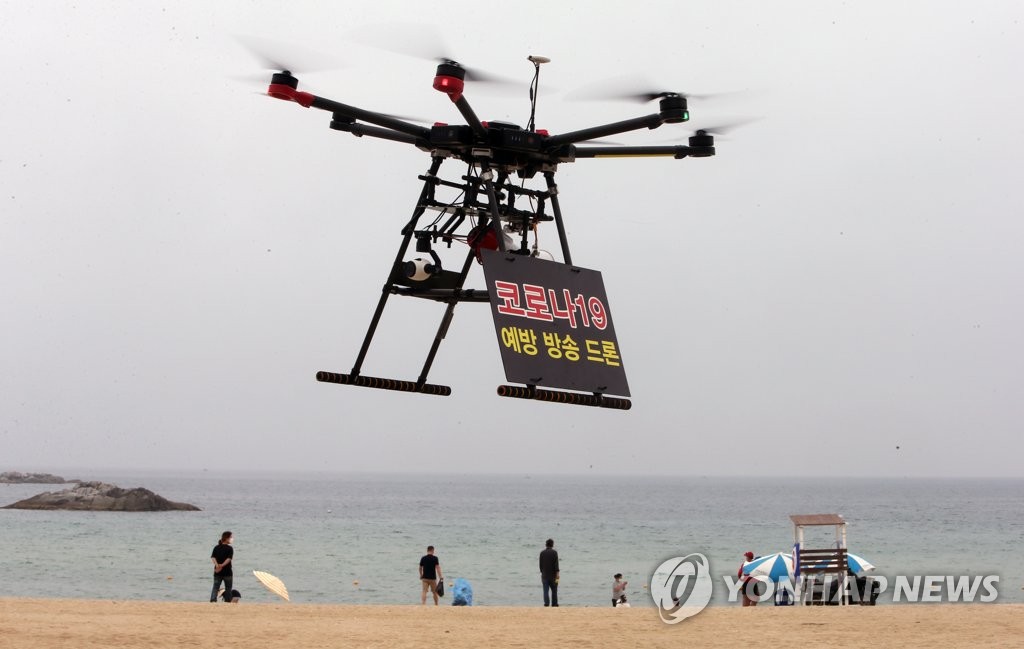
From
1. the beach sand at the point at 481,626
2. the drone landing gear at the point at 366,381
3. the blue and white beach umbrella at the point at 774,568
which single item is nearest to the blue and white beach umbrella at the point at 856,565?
the blue and white beach umbrella at the point at 774,568

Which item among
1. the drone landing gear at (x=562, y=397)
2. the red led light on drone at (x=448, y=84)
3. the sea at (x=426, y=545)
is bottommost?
the sea at (x=426, y=545)

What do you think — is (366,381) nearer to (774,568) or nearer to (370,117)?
(370,117)

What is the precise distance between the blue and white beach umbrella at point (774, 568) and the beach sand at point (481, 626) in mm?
5712

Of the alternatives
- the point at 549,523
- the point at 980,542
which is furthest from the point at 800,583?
the point at 549,523

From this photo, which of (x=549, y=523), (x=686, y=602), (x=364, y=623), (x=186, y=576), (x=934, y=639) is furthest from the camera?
(x=549, y=523)

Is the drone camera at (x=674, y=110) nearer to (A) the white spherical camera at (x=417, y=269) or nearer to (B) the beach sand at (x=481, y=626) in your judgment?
(A) the white spherical camera at (x=417, y=269)

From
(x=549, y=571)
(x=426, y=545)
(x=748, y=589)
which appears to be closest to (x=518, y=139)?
(x=549, y=571)

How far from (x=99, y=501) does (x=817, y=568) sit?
9187 cm

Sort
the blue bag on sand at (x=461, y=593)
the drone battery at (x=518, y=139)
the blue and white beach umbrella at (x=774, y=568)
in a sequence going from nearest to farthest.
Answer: the drone battery at (x=518, y=139), the blue bag on sand at (x=461, y=593), the blue and white beach umbrella at (x=774, y=568)

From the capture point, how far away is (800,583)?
1931 centimetres

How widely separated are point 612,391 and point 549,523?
93.2 metres

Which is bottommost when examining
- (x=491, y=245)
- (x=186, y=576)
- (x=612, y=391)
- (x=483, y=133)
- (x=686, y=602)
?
(x=186, y=576)

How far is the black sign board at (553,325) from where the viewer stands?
976cm

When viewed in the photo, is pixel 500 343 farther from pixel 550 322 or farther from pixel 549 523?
pixel 549 523
